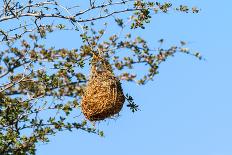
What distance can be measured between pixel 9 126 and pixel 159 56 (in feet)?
7.99

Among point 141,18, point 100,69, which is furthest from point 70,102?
point 100,69

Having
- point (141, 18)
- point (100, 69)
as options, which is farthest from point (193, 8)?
point (100, 69)

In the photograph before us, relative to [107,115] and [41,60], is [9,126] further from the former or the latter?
[107,115]

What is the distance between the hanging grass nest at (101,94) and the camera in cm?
619

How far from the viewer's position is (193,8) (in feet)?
26.6

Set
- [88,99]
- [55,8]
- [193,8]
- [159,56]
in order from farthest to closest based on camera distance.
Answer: [159,56], [193,8], [55,8], [88,99]

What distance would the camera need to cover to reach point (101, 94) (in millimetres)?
6227

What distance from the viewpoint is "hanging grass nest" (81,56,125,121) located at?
619cm

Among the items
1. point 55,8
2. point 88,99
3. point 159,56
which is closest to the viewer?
point 88,99

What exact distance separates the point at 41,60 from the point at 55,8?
2321mm

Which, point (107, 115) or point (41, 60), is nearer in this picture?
point (107, 115)

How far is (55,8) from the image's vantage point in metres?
7.52

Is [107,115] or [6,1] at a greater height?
[6,1]

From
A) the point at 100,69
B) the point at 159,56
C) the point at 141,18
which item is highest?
the point at 159,56
